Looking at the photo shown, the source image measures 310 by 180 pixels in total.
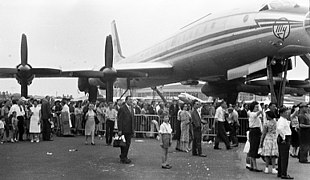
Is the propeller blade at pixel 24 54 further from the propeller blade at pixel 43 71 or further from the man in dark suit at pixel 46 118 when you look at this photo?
the man in dark suit at pixel 46 118

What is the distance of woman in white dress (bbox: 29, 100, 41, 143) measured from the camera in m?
15.0

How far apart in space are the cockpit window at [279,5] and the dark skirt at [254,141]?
651cm

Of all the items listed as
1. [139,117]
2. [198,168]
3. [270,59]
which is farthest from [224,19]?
[198,168]

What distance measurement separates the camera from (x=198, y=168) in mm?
9555

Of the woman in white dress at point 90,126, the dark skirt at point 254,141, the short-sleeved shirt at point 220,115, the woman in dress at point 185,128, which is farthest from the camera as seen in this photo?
the woman in white dress at point 90,126

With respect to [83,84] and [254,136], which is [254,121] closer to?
[254,136]

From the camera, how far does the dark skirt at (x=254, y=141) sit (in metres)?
9.18

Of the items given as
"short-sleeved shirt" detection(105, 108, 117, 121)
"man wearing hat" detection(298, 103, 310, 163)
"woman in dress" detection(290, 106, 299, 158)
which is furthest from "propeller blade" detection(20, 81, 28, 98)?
"man wearing hat" detection(298, 103, 310, 163)

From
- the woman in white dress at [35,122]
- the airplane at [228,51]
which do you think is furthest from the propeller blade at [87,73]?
the woman in white dress at [35,122]

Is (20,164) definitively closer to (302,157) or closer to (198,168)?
(198,168)

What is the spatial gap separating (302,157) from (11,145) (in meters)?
8.60

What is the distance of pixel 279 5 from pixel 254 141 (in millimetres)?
6980

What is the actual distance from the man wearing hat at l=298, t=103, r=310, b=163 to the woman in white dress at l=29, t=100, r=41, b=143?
857 centimetres

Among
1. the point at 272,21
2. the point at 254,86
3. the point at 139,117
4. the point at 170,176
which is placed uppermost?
the point at 272,21
